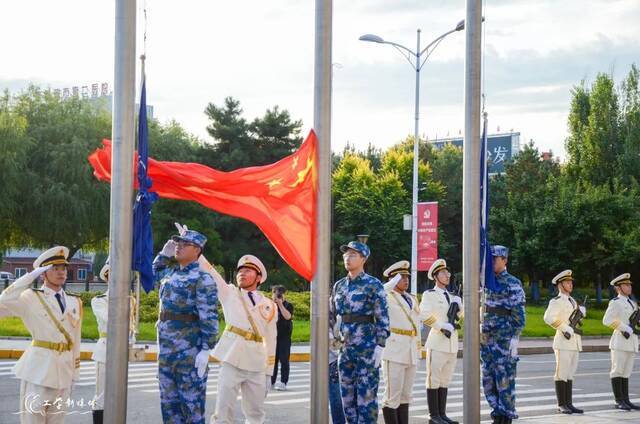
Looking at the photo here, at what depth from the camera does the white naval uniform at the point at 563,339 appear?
14.7m

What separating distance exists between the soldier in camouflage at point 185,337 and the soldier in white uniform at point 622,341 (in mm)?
8631

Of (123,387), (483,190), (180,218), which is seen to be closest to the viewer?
(123,387)

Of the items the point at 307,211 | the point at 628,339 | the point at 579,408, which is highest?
the point at 307,211

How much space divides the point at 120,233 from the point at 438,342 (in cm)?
669

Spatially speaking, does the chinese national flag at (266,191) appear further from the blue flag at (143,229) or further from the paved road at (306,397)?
the paved road at (306,397)

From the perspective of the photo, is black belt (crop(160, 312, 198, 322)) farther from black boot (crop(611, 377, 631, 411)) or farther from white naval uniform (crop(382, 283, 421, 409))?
black boot (crop(611, 377, 631, 411))

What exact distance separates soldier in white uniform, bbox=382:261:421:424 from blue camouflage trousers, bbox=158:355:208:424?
330 cm

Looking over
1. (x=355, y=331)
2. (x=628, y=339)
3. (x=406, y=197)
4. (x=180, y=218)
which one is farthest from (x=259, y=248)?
(x=355, y=331)

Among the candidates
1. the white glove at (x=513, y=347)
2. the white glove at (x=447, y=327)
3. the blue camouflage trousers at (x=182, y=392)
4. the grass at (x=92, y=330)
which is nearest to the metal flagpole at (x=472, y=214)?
the blue camouflage trousers at (x=182, y=392)

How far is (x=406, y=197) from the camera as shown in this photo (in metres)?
63.8

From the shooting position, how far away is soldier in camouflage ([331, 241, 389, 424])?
10391 millimetres

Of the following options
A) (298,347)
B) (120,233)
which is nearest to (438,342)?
(120,233)

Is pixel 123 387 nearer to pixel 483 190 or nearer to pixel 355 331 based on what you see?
pixel 355 331

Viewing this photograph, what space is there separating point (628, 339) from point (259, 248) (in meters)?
39.4
